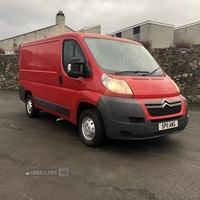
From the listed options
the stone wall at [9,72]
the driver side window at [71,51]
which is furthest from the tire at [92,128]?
the stone wall at [9,72]

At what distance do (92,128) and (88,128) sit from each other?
4.4 inches

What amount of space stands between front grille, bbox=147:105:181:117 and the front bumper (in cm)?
12

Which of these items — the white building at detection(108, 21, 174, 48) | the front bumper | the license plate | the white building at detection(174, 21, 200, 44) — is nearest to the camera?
the front bumper

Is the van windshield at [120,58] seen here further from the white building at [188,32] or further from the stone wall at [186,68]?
the white building at [188,32]

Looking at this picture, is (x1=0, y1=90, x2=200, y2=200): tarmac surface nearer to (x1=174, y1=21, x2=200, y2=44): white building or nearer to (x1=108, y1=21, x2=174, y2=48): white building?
Answer: (x1=108, y1=21, x2=174, y2=48): white building

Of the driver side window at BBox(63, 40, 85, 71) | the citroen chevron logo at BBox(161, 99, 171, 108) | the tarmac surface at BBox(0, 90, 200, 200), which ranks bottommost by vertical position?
the tarmac surface at BBox(0, 90, 200, 200)

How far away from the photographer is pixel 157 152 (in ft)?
13.1

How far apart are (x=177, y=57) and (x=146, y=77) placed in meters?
6.33

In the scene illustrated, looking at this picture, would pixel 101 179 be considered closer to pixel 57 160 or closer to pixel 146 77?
pixel 57 160

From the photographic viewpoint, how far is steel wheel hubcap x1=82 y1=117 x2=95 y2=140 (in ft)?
13.4

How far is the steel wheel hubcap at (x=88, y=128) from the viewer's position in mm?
4080

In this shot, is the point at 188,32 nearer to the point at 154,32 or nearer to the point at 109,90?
the point at 154,32

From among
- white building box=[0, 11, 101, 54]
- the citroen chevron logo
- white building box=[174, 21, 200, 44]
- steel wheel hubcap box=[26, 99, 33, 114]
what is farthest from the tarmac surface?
white building box=[174, 21, 200, 44]

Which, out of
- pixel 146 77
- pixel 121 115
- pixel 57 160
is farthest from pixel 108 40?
pixel 57 160
